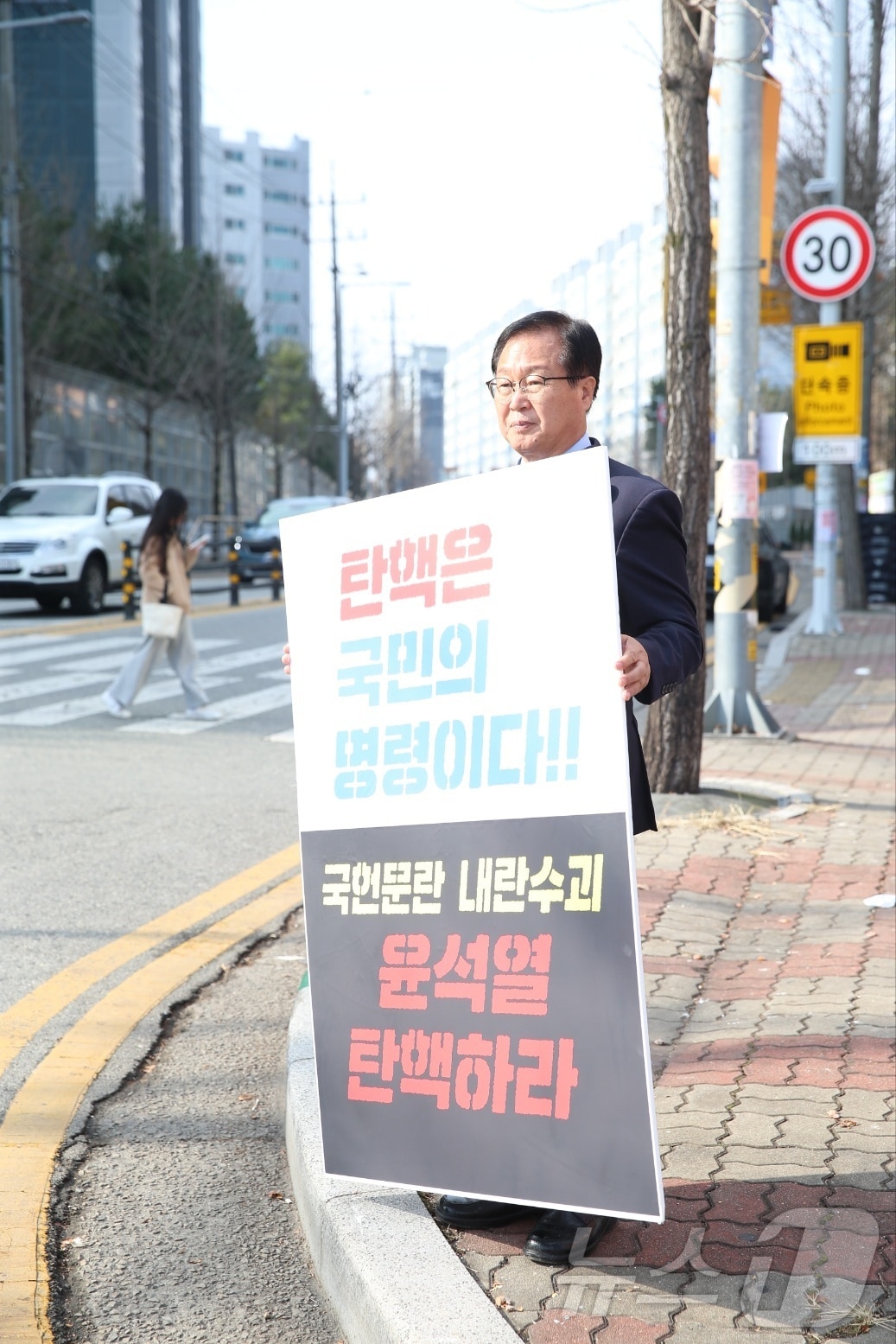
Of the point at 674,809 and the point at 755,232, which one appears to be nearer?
the point at 674,809

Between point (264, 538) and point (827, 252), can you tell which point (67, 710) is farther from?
point (264, 538)

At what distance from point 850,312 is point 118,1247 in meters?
22.8

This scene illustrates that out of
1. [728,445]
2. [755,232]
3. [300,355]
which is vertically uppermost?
[300,355]

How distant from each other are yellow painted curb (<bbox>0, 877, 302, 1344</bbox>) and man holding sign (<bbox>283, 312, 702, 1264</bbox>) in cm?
62

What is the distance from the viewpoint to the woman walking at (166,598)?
1079 centimetres

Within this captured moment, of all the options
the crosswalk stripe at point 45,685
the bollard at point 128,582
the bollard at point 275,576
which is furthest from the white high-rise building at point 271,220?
the crosswalk stripe at point 45,685

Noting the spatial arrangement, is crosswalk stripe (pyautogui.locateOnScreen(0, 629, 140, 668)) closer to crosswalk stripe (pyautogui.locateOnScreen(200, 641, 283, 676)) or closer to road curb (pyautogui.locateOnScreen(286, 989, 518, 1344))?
crosswalk stripe (pyautogui.locateOnScreen(200, 641, 283, 676))

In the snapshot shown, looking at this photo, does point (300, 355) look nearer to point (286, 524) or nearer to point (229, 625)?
point (229, 625)

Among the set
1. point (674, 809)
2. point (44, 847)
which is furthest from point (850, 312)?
point (44, 847)

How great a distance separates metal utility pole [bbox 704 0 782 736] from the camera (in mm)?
9000

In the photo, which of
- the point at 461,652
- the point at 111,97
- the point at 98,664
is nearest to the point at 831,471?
the point at 98,664

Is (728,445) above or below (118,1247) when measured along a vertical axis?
above

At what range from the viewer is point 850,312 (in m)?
23.8

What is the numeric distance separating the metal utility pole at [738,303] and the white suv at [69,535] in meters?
12.2
